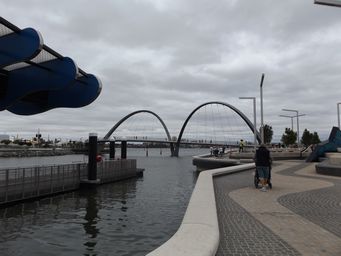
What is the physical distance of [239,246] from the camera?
683 cm

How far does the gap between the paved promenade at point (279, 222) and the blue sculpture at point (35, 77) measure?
37.4ft

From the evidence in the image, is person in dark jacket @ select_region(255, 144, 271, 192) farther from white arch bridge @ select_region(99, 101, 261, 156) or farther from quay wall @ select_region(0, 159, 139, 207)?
white arch bridge @ select_region(99, 101, 261, 156)

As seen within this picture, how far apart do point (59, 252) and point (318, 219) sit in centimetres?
695

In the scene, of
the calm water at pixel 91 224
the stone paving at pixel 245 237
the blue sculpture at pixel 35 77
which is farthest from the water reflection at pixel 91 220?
the blue sculpture at pixel 35 77

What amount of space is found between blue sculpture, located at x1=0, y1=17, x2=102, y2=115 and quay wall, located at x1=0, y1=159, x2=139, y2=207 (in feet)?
15.6

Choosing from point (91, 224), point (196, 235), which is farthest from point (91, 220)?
point (196, 235)

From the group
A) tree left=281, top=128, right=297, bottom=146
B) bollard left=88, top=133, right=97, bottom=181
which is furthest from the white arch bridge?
bollard left=88, top=133, right=97, bottom=181

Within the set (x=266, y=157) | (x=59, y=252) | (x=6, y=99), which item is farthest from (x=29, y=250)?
(x=6, y=99)

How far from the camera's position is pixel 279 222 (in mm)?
8930

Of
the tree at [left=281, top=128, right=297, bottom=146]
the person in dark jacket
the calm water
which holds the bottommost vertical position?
the calm water

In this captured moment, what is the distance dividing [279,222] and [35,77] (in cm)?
1940

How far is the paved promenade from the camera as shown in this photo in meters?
6.75

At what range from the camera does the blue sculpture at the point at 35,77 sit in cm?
1873

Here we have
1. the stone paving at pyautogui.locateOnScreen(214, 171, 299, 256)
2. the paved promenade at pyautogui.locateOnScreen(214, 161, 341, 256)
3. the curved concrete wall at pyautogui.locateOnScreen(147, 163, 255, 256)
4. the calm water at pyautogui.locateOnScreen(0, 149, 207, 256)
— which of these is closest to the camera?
the curved concrete wall at pyautogui.locateOnScreen(147, 163, 255, 256)
